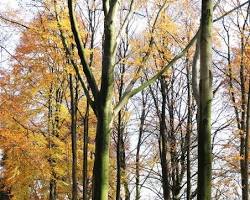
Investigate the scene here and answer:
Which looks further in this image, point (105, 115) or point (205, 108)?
point (105, 115)

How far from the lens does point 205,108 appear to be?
18.4 feet

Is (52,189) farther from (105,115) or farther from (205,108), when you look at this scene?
(205,108)

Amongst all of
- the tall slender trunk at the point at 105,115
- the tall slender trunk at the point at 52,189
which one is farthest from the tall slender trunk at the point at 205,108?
the tall slender trunk at the point at 52,189

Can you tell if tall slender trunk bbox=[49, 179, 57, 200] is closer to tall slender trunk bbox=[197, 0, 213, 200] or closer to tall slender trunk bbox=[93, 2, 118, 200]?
tall slender trunk bbox=[93, 2, 118, 200]

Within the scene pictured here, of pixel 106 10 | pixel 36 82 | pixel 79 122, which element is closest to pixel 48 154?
pixel 36 82

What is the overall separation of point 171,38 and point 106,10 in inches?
455

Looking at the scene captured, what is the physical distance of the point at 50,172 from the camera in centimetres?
1903

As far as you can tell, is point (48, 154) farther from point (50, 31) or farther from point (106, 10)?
point (106, 10)

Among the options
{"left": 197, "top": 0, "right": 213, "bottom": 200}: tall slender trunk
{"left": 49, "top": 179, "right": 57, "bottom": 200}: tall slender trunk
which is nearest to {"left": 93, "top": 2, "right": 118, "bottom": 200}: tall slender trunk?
{"left": 197, "top": 0, "right": 213, "bottom": 200}: tall slender trunk

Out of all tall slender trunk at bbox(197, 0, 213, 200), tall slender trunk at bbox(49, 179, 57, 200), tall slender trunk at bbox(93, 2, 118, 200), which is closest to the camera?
tall slender trunk at bbox(197, 0, 213, 200)

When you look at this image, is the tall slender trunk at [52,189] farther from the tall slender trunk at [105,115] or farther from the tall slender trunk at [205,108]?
the tall slender trunk at [205,108]

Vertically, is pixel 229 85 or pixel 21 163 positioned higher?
pixel 229 85

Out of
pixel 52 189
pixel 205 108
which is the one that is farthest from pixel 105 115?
pixel 52 189

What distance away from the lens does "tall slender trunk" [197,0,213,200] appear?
17.6 feet
